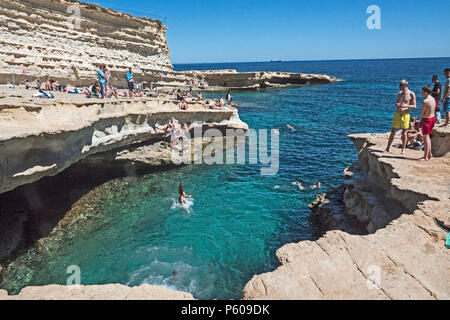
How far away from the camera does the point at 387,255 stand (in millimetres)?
4945

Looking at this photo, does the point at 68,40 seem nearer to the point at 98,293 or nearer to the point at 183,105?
the point at 183,105

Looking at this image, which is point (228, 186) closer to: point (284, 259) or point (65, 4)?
point (284, 259)

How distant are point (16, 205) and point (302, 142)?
18.4 m

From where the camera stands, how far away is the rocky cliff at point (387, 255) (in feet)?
13.9

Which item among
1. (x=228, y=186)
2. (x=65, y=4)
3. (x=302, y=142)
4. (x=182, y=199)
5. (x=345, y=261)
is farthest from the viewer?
(x=65, y=4)

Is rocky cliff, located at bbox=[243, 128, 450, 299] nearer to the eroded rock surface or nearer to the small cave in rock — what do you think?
the eroded rock surface

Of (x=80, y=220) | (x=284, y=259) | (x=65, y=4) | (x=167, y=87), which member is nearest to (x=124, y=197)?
(x=80, y=220)

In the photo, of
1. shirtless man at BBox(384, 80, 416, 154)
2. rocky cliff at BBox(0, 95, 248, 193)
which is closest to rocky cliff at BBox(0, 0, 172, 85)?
rocky cliff at BBox(0, 95, 248, 193)

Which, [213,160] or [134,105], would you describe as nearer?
[134,105]

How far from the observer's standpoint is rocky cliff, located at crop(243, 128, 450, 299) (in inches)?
167

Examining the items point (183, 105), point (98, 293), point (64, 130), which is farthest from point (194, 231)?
point (183, 105)

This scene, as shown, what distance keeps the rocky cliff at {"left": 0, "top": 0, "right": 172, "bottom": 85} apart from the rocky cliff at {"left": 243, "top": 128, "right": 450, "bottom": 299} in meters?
23.4

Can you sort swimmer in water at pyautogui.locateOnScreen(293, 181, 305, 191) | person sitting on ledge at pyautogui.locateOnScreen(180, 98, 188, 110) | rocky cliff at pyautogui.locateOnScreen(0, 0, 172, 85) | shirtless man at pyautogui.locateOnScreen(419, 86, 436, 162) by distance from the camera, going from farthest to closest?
1. rocky cliff at pyautogui.locateOnScreen(0, 0, 172, 85)
2. person sitting on ledge at pyautogui.locateOnScreen(180, 98, 188, 110)
3. swimmer in water at pyautogui.locateOnScreen(293, 181, 305, 191)
4. shirtless man at pyautogui.locateOnScreen(419, 86, 436, 162)

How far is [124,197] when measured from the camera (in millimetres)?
12734
